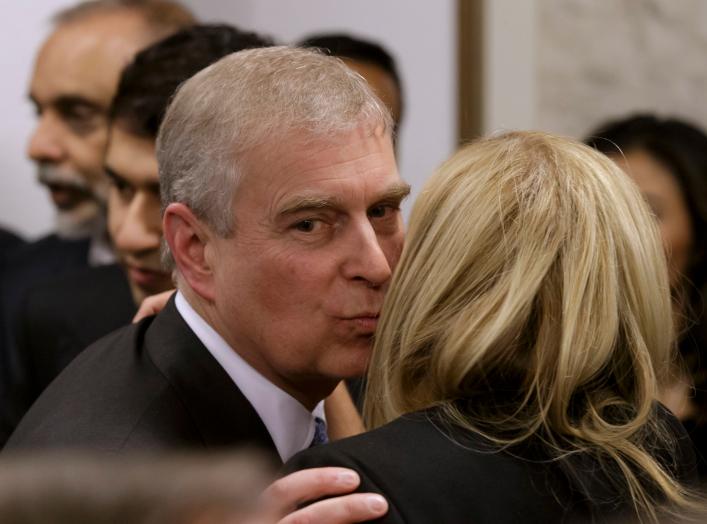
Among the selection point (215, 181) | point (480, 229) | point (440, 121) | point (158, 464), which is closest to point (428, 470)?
point (480, 229)

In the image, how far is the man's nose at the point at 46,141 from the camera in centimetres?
340

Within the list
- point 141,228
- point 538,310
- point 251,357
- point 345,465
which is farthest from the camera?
point 141,228

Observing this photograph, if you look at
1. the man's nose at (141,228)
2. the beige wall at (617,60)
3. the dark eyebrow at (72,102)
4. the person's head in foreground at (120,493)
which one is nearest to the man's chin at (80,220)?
the dark eyebrow at (72,102)

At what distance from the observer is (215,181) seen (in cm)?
165

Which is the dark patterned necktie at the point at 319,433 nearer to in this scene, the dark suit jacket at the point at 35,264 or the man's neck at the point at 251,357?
the man's neck at the point at 251,357

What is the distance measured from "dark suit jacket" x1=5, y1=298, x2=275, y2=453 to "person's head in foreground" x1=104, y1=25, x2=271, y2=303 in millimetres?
779

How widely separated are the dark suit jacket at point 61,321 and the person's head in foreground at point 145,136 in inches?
11.7

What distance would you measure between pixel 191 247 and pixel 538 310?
54cm

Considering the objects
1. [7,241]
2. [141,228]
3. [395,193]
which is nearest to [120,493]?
[395,193]

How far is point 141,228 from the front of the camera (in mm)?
2445

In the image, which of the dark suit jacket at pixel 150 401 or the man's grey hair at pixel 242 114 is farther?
the man's grey hair at pixel 242 114

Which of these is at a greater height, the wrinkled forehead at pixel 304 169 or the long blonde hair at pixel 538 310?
the wrinkled forehead at pixel 304 169

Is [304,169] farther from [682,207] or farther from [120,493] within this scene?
[682,207]

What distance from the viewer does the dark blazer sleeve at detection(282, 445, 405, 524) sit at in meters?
1.26
